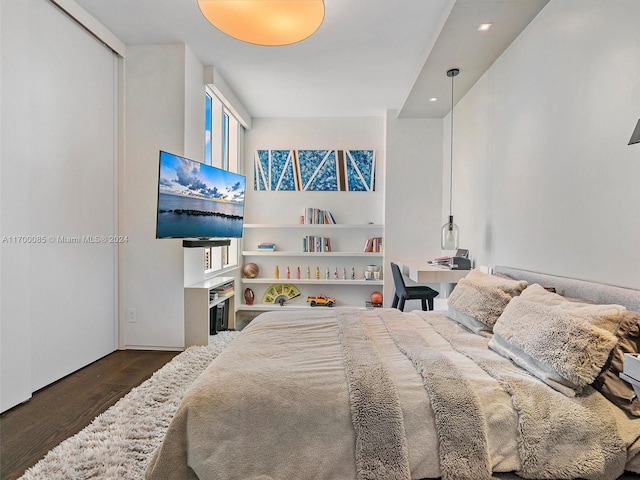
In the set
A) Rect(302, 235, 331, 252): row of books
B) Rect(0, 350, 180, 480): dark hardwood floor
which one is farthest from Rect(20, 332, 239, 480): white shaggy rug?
Rect(302, 235, 331, 252): row of books

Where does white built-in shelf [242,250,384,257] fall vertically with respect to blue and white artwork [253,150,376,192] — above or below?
below

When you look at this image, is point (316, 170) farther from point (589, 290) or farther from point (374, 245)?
point (589, 290)

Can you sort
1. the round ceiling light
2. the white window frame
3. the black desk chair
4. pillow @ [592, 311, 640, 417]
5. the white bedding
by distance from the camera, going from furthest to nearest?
the white window frame < the black desk chair < the round ceiling light < pillow @ [592, 311, 640, 417] < the white bedding

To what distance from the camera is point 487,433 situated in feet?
3.88

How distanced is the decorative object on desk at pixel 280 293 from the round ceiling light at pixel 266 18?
3491 mm

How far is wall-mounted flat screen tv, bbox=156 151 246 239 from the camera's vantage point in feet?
9.27

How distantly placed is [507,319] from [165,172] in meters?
2.57

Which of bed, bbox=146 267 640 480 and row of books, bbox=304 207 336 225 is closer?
bed, bbox=146 267 640 480

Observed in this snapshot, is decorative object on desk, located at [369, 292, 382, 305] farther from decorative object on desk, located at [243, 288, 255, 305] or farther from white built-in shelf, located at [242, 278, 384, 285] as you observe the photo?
decorative object on desk, located at [243, 288, 255, 305]

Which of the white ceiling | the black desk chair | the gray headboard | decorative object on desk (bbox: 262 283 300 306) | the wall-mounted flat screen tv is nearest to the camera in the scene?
the gray headboard

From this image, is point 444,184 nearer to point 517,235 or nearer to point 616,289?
point 517,235

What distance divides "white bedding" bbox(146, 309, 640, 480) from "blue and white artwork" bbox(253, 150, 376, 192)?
3.96 metres

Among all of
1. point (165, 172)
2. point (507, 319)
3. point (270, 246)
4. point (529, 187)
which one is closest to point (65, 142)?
point (165, 172)

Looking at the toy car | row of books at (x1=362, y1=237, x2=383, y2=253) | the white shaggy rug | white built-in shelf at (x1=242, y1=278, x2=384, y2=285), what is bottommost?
the white shaggy rug
